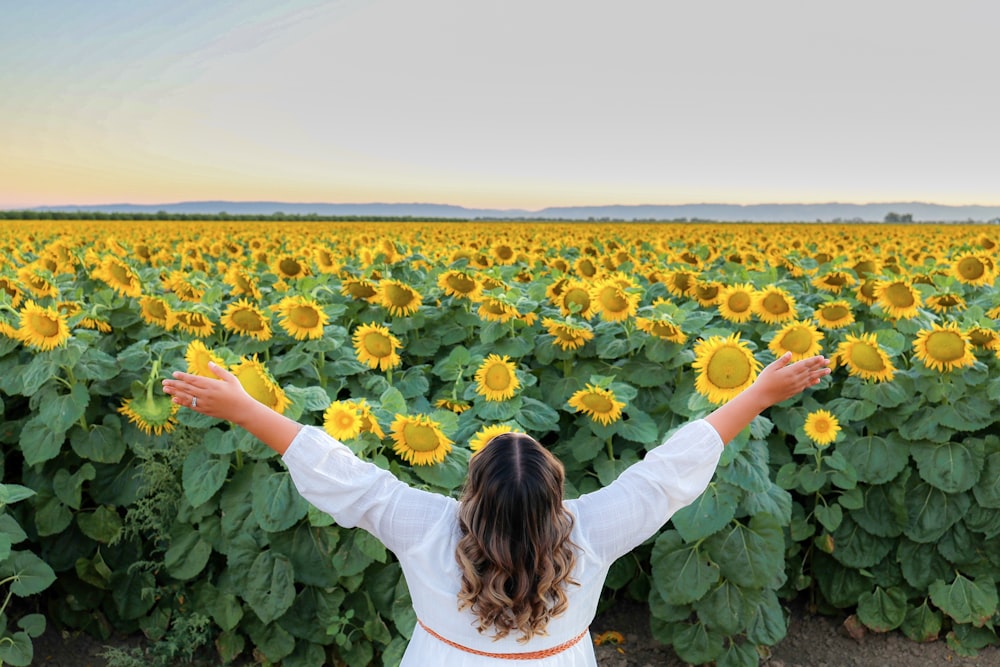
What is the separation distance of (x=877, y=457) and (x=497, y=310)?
2144mm

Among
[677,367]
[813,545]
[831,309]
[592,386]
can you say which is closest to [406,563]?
[592,386]

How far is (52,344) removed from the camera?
3.93m

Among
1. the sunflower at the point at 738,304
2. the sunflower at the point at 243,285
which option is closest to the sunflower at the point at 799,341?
the sunflower at the point at 738,304

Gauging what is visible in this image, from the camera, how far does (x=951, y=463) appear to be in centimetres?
407

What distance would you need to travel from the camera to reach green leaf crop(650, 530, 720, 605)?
3652mm

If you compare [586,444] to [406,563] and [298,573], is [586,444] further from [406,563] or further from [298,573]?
[406,563]

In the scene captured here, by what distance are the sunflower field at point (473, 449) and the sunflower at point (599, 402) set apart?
0.04 ft

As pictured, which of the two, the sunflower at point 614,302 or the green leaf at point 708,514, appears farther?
the sunflower at point 614,302

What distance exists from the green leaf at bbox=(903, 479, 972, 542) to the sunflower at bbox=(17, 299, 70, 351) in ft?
14.2

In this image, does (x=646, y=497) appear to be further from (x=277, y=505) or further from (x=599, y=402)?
(x=277, y=505)

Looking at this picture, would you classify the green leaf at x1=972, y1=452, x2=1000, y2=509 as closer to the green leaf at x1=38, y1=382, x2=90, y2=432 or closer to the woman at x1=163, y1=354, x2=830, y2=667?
the woman at x1=163, y1=354, x2=830, y2=667

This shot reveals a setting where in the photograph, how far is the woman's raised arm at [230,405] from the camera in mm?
2182

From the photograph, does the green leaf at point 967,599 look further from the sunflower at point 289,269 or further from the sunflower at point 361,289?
the sunflower at point 289,269

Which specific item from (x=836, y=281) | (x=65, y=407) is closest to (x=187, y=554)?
(x=65, y=407)
